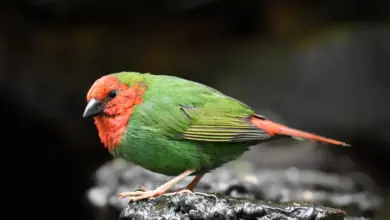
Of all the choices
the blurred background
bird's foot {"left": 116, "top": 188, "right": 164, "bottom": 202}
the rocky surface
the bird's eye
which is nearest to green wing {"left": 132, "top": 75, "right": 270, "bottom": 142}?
the bird's eye

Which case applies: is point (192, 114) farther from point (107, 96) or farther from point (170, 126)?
point (107, 96)

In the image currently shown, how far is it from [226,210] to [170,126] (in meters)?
0.49

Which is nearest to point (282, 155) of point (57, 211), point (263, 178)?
point (263, 178)

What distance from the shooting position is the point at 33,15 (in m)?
6.65

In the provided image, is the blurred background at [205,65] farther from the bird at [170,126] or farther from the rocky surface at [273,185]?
the bird at [170,126]

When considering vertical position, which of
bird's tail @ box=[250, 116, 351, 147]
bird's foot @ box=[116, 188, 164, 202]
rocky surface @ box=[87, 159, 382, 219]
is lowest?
rocky surface @ box=[87, 159, 382, 219]

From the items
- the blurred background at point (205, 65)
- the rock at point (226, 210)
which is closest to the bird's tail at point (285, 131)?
the rock at point (226, 210)

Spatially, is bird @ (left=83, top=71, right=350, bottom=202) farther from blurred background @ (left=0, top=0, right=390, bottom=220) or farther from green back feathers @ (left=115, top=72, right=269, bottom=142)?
blurred background @ (left=0, top=0, right=390, bottom=220)

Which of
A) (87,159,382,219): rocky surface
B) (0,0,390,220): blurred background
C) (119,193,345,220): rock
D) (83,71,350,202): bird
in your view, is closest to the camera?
(119,193,345,220): rock

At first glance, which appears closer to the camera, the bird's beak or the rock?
the rock

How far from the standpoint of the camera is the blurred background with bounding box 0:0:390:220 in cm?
696

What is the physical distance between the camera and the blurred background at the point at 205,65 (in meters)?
6.96

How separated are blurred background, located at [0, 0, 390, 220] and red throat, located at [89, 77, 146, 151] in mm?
3824

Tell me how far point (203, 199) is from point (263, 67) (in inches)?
208
